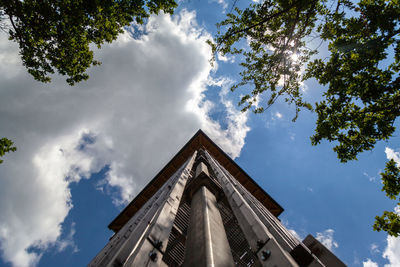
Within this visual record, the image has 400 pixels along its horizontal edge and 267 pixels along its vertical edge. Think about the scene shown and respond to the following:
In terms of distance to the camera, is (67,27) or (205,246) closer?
(205,246)

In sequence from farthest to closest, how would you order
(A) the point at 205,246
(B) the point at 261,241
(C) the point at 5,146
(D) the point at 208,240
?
(C) the point at 5,146 → (D) the point at 208,240 → (A) the point at 205,246 → (B) the point at 261,241

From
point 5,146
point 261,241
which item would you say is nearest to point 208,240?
point 261,241

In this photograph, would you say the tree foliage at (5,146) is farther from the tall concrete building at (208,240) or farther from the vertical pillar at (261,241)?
the vertical pillar at (261,241)

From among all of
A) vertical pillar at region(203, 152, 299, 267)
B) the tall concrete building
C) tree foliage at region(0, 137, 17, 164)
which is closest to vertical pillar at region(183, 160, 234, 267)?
the tall concrete building

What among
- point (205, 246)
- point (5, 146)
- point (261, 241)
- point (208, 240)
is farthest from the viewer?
point (5, 146)

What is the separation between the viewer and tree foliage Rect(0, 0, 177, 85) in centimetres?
723

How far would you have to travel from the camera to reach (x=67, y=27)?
7699mm

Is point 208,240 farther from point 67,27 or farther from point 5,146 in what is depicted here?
point 67,27

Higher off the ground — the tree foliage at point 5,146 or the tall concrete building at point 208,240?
the tall concrete building at point 208,240

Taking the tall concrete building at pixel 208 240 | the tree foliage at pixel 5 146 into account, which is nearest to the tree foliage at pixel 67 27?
the tree foliage at pixel 5 146

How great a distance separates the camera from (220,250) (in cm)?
416

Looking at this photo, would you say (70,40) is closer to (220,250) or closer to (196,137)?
(220,250)

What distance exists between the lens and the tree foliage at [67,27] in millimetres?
7230

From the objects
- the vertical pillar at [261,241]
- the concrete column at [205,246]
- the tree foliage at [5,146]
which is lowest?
the tree foliage at [5,146]
